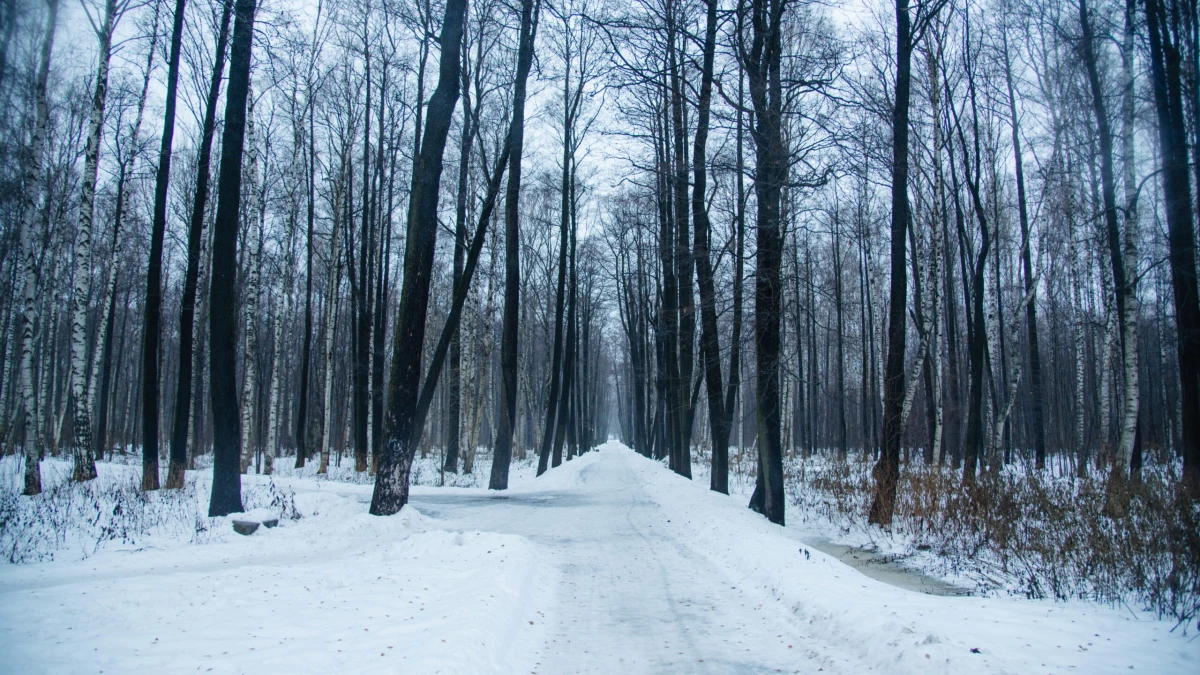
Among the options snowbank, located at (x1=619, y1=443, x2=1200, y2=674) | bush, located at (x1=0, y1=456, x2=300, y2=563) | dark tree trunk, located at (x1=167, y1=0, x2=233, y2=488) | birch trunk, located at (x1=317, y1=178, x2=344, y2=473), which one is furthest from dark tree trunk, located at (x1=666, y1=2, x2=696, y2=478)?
birch trunk, located at (x1=317, y1=178, x2=344, y2=473)

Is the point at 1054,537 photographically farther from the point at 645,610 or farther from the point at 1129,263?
the point at 1129,263

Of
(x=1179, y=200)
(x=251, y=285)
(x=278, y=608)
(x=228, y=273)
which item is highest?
(x=1179, y=200)

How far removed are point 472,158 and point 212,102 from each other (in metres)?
9.06

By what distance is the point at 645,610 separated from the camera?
5641 mm

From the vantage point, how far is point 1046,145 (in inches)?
692

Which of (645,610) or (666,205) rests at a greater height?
(666,205)

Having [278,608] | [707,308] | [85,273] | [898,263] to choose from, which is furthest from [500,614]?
[85,273]

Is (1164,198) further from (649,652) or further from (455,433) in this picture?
(455,433)

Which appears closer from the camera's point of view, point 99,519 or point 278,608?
point 278,608

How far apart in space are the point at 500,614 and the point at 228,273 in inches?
304

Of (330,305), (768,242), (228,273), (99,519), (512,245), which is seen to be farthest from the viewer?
(330,305)

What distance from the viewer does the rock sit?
8.20 m

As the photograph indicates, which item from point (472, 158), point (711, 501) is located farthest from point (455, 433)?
point (711, 501)

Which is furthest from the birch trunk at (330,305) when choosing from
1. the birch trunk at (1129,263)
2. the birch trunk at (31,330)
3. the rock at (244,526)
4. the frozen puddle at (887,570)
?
the birch trunk at (1129,263)
